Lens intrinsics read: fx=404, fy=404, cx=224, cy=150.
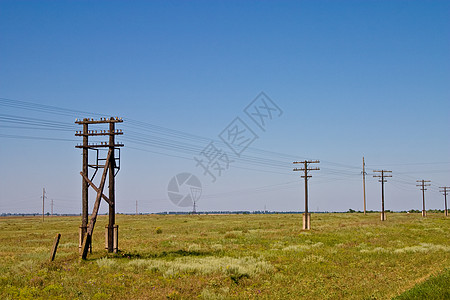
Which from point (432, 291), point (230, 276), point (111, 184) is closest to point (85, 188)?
point (111, 184)

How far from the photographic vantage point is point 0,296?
12398mm

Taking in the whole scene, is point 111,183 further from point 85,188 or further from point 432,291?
point 432,291

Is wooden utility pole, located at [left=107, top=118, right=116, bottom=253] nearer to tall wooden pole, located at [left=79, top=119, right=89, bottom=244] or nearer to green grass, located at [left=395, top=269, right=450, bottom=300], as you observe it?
tall wooden pole, located at [left=79, top=119, right=89, bottom=244]

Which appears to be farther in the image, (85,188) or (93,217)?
(85,188)

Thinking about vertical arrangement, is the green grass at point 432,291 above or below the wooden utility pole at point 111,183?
below

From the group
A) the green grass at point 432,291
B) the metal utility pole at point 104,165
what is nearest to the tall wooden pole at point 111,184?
the metal utility pole at point 104,165

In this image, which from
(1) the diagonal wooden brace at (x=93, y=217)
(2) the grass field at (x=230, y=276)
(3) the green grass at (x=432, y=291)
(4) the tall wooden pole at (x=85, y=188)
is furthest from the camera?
(4) the tall wooden pole at (x=85, y=188)

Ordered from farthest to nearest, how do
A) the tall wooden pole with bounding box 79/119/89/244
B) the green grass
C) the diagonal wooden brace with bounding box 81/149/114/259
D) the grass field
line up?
the tall wooden pole with bounding box 79/119/89/244, the diagonal wooden brace with bounding box 81/149/114/259, the grass field, the green grass

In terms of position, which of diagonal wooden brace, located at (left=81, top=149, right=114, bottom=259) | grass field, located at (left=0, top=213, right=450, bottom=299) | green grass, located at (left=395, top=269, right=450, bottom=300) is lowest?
grass field, located at (left=0, top=213, right=450, bottom=299)

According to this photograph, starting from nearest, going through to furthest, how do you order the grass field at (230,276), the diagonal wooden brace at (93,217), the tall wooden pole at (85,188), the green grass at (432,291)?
the green grass at (432,291), the grass field at (230,276), the diagonal wooden brace at (93,217), the tall wooden pole at (85,188)

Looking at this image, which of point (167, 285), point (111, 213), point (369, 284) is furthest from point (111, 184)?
point (369, 284)

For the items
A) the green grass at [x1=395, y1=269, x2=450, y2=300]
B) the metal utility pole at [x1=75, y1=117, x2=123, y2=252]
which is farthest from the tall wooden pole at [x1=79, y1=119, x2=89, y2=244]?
the green grass at [x1=395, y1=269, x2=450, y2=300]

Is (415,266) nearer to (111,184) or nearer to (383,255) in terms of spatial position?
(383,255)

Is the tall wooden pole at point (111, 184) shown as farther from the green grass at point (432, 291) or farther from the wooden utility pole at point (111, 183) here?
the green grass at point (432, 291)
